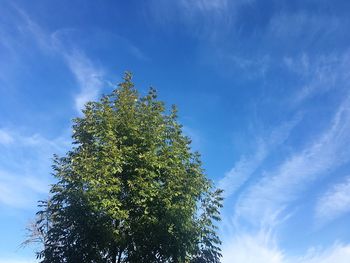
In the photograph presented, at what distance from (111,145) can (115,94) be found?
5254mm

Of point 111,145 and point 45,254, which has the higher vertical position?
point 111,145

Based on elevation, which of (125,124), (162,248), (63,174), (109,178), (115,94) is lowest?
(162,248)

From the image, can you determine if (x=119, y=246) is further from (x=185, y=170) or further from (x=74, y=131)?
(x=74, y=131)

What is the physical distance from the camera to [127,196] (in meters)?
25.2

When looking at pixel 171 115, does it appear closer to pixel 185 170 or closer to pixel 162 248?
pixel 185 170

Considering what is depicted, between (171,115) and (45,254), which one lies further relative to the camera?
(171,115)

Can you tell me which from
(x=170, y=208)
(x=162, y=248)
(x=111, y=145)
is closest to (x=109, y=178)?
(x=111, y=145)

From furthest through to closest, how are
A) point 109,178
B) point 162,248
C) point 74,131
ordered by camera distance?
point 74,131 → point 162,248 → point 109,178

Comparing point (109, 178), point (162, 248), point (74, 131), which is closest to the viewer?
point (109, 178)

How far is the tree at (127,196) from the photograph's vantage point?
24.6 metres

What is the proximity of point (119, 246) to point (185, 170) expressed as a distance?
6221 mm

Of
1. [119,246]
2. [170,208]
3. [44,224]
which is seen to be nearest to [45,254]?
[44,224]

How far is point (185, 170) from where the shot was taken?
89.9 feet

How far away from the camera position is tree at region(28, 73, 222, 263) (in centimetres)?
2464
